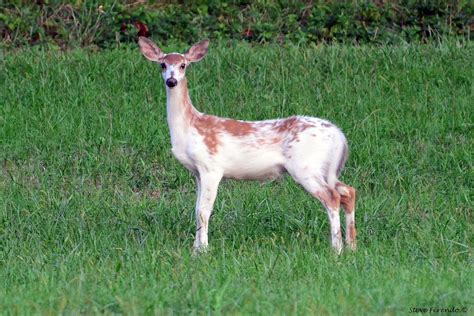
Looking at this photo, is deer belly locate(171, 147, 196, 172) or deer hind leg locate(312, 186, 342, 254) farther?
deer belly locate(171, 147, 196, 172)

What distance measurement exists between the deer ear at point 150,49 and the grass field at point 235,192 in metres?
1.34

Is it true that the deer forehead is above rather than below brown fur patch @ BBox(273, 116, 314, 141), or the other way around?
above

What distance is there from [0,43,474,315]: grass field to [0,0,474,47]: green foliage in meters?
0.95

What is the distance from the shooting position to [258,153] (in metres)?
9.46

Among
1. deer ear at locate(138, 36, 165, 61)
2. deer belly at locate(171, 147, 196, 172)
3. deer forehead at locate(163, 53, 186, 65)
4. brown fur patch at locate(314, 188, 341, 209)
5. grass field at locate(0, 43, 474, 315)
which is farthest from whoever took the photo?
deer ear at locate(138, 36, 165, 61)

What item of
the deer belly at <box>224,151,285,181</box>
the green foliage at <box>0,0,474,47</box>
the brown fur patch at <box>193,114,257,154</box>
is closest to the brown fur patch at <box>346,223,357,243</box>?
the deer belly at <box>224,151,285,181</box>

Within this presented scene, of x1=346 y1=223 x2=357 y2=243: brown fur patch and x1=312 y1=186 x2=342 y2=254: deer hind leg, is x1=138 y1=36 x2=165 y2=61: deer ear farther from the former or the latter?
x1=346 y1=223 x2=357 y2=243: brown fur patch

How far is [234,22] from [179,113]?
24.3ft

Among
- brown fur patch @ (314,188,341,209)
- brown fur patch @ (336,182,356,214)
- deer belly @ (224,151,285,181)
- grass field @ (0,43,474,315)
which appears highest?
deer belly @ (224,151,285,181)

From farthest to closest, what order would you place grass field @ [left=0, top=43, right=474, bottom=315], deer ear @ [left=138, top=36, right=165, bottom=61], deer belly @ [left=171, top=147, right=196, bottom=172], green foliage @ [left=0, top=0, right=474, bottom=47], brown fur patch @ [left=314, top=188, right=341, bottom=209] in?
green foliage @ [left=0, top=0, right=474, bottom=47] < deer ear @ [left=138, top=36, right=165, bottom=61] < deer belly @ [left=171, top=147, right=196, bottom=172] < brown fur patch @ [left=314, top=188, right=341, bottom=209] < grass field @ [left=0, top=43, right=474, bottom=315]

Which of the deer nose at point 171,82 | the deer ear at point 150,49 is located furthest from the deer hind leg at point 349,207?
the deer ear at point 150,49

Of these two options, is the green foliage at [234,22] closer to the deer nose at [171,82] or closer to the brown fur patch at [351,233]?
the deer nose at [171,82]

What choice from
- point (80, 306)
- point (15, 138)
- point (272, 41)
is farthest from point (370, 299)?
point (272, 41)

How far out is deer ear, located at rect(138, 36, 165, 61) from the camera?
32.5 feet
